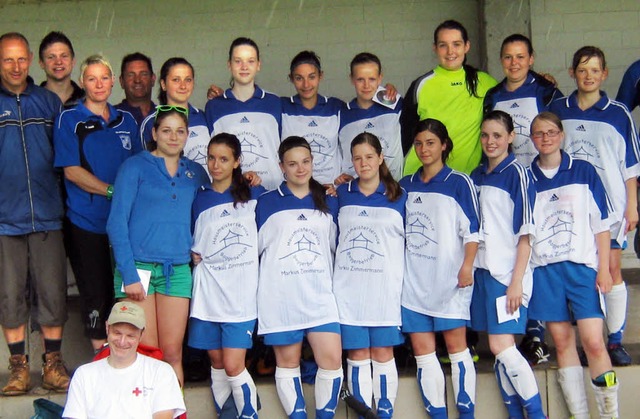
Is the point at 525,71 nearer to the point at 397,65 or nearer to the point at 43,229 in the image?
the point at 397,65

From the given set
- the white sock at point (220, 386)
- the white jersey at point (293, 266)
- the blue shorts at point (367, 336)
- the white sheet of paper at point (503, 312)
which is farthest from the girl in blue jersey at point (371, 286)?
the white sock at point (220, 386)

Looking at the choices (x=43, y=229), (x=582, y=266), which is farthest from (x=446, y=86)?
(x=43, y=229)

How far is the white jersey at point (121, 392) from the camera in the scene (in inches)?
167

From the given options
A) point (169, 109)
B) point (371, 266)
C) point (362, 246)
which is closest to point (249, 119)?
point (169, 109)

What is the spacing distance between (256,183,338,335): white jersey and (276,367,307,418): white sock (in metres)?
0.23

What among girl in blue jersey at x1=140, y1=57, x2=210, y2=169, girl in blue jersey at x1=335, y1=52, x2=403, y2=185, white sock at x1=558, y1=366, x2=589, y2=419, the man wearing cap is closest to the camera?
the man wearing cap

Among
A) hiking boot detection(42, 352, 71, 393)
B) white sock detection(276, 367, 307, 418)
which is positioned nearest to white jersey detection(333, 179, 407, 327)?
white sock detection(276, 367, 307, 418)

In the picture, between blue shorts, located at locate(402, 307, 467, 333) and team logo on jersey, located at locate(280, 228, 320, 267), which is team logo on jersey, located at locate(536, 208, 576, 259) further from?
team logo on jersey, located at locate(280, 228, 320, 267)

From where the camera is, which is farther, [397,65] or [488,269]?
[397,65]

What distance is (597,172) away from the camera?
5176 mm

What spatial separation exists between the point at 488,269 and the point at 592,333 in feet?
1.99

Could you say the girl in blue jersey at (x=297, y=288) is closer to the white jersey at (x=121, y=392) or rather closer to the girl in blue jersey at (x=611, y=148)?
the white jersey at (x=121, y=392)

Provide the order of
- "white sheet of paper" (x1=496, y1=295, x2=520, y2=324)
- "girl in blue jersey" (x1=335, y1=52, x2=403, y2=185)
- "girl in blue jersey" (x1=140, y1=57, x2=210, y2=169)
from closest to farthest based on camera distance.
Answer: "white sheet of paper" (x1=496, y1=295, x2=520, y2=324)
"girl in blue jersey" (x1=140, y1=57, x2=210, y2=169)
"girl in blue jersey" (x1=335, y1=52, x2=403, y2=185)

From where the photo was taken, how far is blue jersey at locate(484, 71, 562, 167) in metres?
5.39
